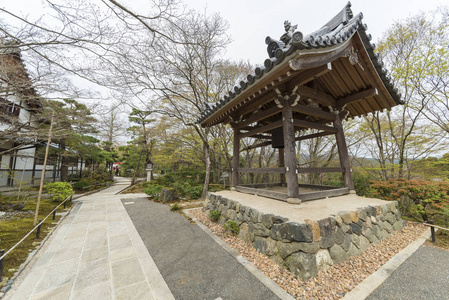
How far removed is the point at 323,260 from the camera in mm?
2406

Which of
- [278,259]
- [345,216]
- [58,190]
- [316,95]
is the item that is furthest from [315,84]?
[58,190]

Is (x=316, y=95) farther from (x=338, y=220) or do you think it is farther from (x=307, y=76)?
(x=338, y=220)

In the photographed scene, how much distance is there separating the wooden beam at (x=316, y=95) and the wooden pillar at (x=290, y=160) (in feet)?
1.60

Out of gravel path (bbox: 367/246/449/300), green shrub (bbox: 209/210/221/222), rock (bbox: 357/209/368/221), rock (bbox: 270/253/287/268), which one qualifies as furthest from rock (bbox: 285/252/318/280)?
green shrub (bbox: 209/210/221/222)

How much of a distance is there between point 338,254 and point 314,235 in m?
0.71

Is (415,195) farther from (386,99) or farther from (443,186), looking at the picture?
(386,99)

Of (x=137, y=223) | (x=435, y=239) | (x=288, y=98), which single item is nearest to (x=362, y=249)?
(x=435, y=239)

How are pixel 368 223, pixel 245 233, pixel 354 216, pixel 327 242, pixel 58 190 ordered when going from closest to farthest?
pixel 327 242
pixel 354 216
pixel 368 223
pixel 245 233
pixel 58 190

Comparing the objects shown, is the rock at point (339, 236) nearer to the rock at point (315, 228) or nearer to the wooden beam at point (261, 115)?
the rock at point (315, 228)

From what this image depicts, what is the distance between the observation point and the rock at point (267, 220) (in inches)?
113

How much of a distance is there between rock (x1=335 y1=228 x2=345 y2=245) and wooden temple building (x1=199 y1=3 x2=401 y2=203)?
2.73 ft

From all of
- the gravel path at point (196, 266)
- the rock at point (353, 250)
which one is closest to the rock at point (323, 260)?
the rock at point (353, 250)

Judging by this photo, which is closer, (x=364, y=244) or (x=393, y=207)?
(x=364, y=244)

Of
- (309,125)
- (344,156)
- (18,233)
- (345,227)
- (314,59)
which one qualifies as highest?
(314,59)
